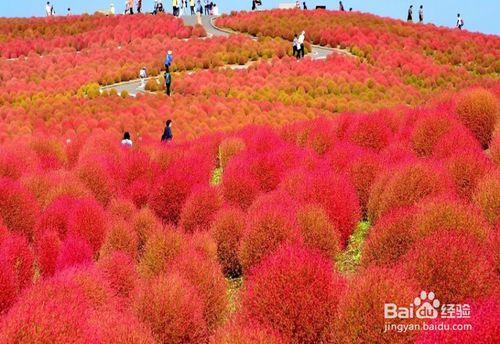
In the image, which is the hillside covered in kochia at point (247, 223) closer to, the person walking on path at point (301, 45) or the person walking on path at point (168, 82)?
the person walking on path at point (168, 82)

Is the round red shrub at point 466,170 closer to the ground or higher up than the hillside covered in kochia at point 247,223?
higher up

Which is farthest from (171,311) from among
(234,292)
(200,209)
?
(200,209)

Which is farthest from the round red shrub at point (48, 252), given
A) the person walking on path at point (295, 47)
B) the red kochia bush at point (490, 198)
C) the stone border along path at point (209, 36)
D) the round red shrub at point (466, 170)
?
the person walking on path at point (295, 47)

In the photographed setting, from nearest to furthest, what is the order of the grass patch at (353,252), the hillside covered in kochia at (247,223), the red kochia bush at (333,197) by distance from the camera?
the hillside covered in kochia at (247,223), the grass patch at (353,252), the red kochia bush at (333,197)

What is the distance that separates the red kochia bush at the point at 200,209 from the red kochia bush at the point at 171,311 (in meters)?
3.31

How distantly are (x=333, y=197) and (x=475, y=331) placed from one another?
4062 mm

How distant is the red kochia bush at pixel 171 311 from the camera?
5.44 metres

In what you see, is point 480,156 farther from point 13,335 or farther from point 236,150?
point 13,335

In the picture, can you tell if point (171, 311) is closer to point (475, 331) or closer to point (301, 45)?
point (475, 331)

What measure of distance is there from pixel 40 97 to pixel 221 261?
60.9ft

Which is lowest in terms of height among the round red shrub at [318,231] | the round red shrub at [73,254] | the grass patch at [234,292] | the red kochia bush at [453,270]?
the grass patch at [234,292]

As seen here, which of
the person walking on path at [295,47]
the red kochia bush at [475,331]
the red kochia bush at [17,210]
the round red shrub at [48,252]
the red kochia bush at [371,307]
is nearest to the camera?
the red kochia bush at [475,331]

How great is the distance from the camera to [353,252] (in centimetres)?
806

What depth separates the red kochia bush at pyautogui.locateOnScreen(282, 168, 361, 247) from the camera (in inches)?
322
